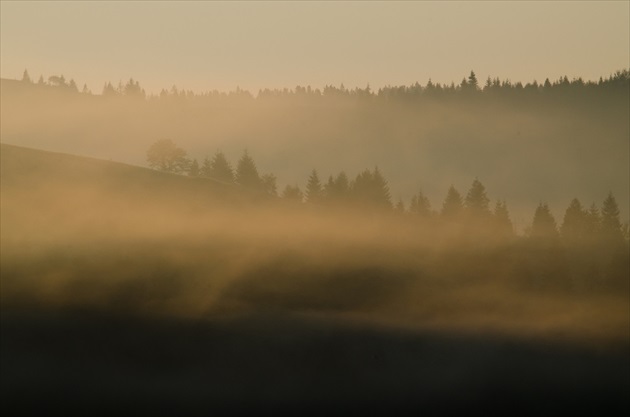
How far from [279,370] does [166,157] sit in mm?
72760

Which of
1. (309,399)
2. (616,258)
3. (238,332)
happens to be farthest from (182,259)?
(616,258)

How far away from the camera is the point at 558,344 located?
175 feet

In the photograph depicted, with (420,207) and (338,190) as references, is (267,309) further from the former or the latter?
(420,207)

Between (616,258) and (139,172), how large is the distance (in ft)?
145

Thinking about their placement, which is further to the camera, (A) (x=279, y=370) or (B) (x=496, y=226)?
(B) (x=496, y=226)

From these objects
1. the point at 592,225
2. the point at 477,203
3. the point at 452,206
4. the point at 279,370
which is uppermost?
the point at 477,203

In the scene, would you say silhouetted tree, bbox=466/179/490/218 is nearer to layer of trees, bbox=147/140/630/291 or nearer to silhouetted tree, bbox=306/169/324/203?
layer of trees, bbox=147/140/630/291

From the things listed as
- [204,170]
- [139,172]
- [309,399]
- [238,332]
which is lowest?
[309,399]

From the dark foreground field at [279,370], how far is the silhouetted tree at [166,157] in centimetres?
6571

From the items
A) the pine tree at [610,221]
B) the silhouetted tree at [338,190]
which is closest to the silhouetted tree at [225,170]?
the silhouetted tree at [338,190]

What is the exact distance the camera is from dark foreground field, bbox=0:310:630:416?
38.9 m

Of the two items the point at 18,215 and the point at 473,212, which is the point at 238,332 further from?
→ the point at 473,212

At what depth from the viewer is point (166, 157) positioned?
372ft

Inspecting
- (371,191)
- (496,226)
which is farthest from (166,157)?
(496,226)
